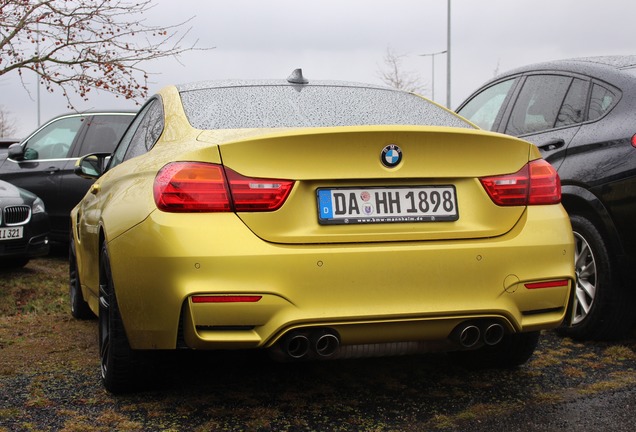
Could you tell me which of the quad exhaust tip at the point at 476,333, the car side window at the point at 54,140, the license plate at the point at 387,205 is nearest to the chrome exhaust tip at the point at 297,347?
the license plate at the point at 387,205

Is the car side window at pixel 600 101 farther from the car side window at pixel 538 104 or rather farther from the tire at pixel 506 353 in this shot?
the tire at pixel 506 353

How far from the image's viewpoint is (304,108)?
12.7 feet

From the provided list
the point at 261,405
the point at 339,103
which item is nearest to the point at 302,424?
the point at 261,405

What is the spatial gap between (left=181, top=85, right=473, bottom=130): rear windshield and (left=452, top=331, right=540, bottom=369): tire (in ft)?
3.49

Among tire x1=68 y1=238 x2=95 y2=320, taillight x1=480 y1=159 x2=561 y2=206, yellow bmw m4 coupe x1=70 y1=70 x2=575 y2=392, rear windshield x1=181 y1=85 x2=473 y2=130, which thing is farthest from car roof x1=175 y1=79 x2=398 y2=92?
tire x1=68 y1=238 x2=95 y2=320

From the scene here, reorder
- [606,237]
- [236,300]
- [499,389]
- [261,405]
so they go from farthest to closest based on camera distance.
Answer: [606,237] < [499,389] < [261,405] < [236,300]

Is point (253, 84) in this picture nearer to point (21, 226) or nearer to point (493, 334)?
point (493, 334)

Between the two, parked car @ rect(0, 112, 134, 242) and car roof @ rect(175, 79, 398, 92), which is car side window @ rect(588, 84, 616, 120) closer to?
car roof @ rect(175, 79, 398, 92)

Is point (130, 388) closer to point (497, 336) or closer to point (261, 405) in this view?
point (261, 405)

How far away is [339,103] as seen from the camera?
13.2 ft

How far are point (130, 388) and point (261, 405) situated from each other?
61cm

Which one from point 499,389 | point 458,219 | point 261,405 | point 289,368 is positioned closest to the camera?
point 458,219

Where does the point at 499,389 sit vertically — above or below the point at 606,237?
below

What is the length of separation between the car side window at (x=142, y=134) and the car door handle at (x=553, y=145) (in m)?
2.33
